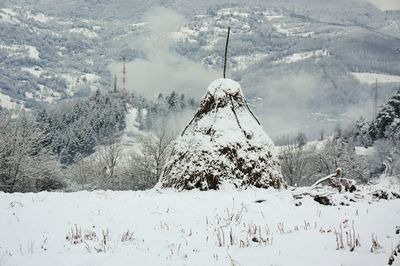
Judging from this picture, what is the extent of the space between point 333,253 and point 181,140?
35.3ft

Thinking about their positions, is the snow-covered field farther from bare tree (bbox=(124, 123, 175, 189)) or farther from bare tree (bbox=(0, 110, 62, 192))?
bare tree (bbox=(124, 123, 175, 189))

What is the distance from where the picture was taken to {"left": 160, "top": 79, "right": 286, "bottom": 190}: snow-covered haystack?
14.7 m

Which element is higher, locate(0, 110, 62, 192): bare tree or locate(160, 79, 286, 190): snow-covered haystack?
locate(160, 79, 286, 190): snow-covered haystack

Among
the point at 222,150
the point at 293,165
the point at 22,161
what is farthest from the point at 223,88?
the point at 293,165

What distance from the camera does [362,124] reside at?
10175 cm

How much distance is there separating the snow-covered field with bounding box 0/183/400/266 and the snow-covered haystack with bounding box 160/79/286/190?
2.92 m

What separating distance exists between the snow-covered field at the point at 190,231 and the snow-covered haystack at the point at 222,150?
9.58ft

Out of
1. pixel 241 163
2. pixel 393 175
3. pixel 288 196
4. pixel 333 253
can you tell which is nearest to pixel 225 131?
pixel 241 163

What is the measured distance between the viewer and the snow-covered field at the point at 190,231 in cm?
599

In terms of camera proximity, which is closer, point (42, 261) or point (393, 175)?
point (42, 261)

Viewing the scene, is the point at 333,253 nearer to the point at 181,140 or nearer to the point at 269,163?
the point at 269,163

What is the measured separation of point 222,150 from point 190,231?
7521 mm

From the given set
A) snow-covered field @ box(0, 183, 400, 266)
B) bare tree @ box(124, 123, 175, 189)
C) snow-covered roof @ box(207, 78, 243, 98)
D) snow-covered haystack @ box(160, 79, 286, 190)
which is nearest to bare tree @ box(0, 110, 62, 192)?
bare tree @ box(124, 123, 175, 189)

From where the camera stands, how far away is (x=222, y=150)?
15.1m
